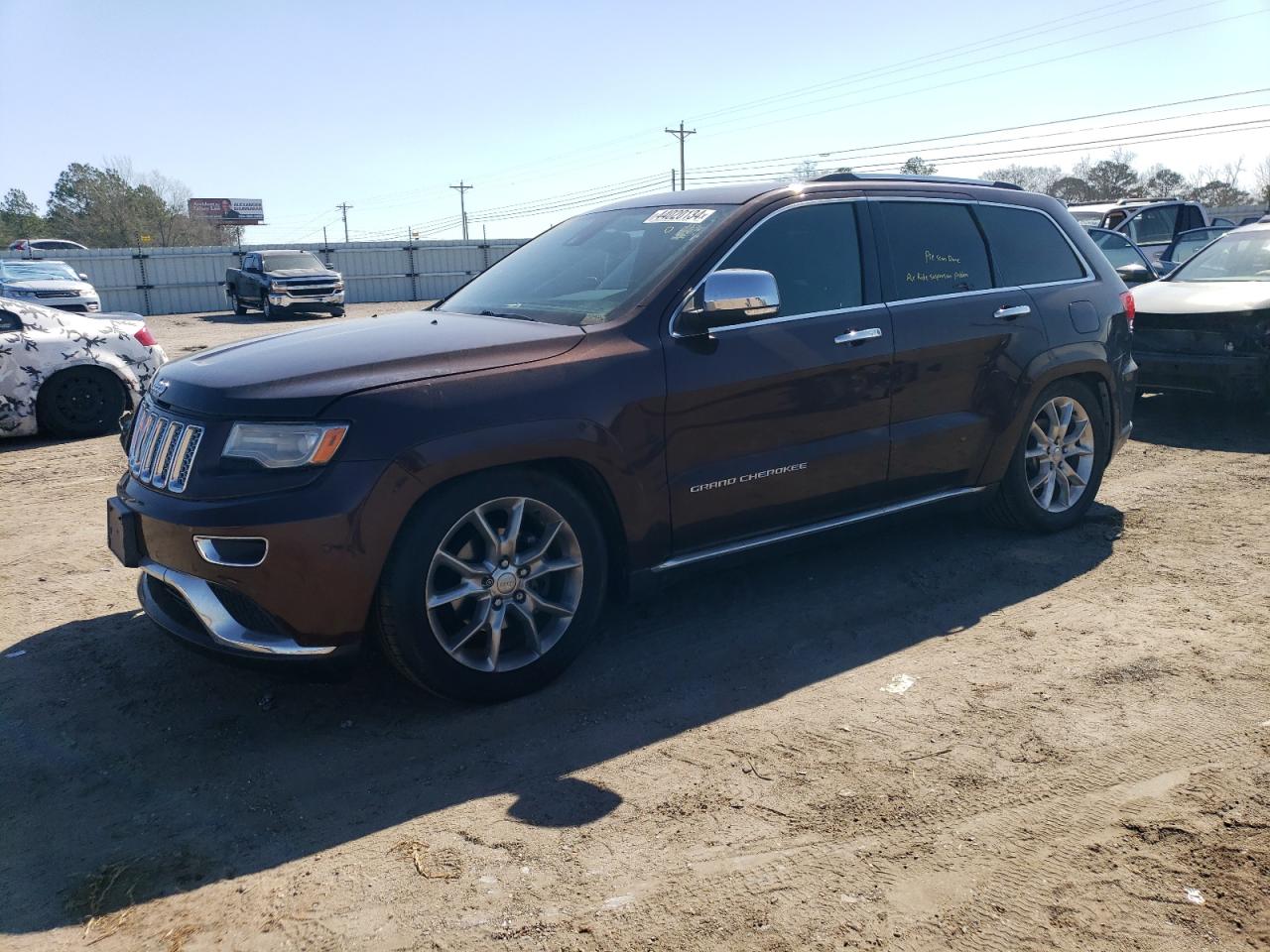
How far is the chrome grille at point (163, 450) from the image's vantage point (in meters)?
3.43

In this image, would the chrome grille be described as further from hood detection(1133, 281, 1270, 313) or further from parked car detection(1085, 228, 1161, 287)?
parked car detection(1085, 228, 1161, 287)

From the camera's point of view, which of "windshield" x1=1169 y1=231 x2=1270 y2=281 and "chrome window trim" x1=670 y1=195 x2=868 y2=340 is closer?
"chrome window trim" x1=670 y1=195 x2=868 y2=340

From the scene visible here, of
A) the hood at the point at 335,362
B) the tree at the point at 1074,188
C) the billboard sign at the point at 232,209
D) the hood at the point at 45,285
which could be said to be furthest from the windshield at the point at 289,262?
the billboard sign at the point at 232,209

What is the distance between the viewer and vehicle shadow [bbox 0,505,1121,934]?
2.92 m

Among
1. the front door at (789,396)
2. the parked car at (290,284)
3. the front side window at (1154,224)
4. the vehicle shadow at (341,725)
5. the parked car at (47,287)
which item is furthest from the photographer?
the parked car at (290,284)

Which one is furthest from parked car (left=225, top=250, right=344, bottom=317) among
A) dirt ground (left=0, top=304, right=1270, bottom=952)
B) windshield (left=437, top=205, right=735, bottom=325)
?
windshield (left=437, top=205, right=735, bottom=325)

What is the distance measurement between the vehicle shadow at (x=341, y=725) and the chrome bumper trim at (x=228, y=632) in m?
0.17

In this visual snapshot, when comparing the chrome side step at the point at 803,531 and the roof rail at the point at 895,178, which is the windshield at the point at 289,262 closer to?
the roof rail at the point at 895,178

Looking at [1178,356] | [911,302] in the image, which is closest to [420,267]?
[1178,356]

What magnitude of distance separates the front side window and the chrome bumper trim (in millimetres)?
15263

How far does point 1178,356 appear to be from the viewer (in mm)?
8539

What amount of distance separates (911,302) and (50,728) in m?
4.00

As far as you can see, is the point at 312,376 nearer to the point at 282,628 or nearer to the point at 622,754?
the point at 282,628

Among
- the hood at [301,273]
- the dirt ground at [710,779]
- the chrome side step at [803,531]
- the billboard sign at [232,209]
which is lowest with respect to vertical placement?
the dirt ground at [710,779]
